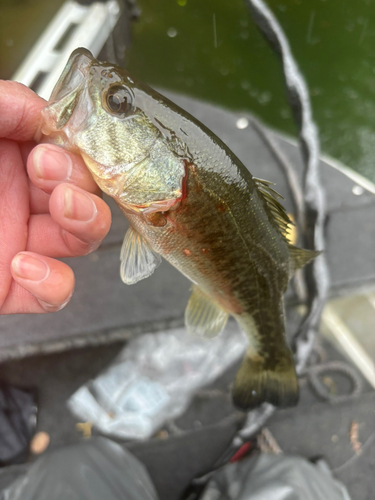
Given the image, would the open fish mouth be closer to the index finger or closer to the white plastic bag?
the index finger

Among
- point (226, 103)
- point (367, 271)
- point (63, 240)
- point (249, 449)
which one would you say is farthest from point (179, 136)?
point (226, 103)

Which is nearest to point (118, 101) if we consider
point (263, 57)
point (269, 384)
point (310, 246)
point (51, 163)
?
point (51, 163)

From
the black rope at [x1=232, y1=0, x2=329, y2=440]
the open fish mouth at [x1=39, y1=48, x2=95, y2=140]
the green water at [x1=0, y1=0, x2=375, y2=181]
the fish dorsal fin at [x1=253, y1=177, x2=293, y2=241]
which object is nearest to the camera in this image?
the open fish mouth at [x1=39, y1=48, x2=95, y2=140]

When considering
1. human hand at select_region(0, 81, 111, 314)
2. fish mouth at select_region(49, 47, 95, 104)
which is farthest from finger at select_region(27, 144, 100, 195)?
fish mouth at select_region(49, 47, 95, 104)

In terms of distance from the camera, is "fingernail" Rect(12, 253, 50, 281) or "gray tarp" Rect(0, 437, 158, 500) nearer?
"fingernail" Rect(12, 253, 50, 281)

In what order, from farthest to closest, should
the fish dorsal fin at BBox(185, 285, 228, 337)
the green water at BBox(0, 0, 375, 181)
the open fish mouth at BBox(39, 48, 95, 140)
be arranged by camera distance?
1. the green water at BBox(0, 0, 375, 181)
2. the fish dorsal fin at BBox(185, 285, 228, 337)
3. the open fish mouth at BBox(39, 48, 95, 140)

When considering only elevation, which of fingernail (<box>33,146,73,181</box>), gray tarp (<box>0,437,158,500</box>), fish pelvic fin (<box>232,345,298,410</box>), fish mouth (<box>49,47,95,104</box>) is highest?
fish mouth (<box>49,47,95,104</box>)

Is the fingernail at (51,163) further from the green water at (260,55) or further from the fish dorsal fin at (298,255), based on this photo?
the green water at (260,55)
